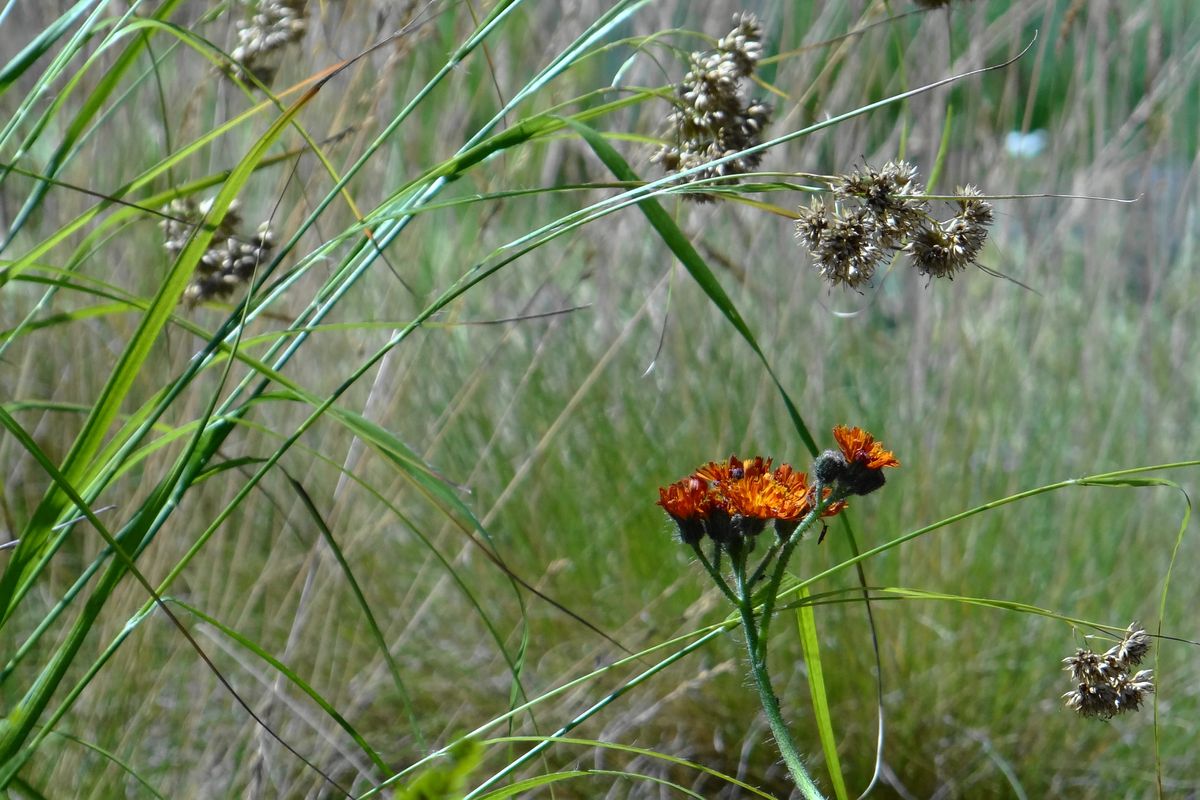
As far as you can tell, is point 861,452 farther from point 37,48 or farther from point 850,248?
point 37,48

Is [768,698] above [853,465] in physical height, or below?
below

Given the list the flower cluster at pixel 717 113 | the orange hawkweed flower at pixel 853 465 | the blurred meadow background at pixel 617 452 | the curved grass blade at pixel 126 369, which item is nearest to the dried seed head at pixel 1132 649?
the orange hawkweed flower at pixel 853 465

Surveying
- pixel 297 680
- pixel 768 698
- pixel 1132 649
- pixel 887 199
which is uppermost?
pixel 887 199

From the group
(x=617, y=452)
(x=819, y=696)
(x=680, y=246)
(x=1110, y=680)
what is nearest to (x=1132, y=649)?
(x=1110, y=680)

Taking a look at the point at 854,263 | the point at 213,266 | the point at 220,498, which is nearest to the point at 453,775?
the point at 854,263

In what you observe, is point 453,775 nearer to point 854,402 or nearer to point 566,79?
point 566,79

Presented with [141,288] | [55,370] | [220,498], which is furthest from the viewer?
[55,370]
